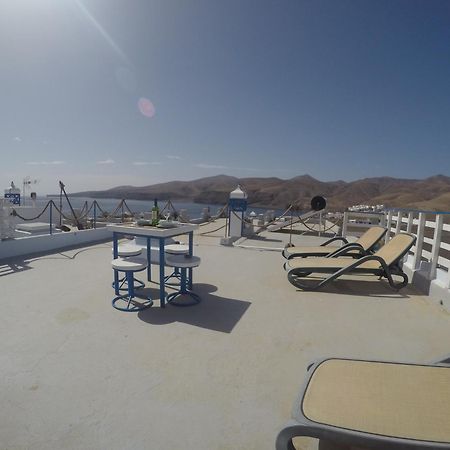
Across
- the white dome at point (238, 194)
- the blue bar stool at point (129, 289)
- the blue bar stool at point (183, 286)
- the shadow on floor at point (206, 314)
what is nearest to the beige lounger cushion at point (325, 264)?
the shadow on floor at point (206, 314)

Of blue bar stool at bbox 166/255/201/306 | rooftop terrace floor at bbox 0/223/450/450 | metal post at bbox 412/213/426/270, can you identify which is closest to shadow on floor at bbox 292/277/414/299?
rooftop terrace floor at bbox 0/223/450/450

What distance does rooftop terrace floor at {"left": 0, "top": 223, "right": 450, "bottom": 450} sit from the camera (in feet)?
6.07

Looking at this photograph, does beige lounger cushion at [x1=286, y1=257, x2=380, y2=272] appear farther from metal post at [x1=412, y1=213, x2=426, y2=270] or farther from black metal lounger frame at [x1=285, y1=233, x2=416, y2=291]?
metal post at [x1=412, y1=213, x2=426, y2=270]

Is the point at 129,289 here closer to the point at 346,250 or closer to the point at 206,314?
the point at 206,314

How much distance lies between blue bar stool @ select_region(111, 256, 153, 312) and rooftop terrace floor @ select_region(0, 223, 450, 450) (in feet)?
0.48

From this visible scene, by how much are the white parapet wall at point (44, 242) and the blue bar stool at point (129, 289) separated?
9.08 feet

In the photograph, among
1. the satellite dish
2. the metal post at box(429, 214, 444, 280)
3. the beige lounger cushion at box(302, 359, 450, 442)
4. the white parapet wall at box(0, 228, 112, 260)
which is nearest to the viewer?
the beige lounger cushion at box(302, 359, 450, 442)

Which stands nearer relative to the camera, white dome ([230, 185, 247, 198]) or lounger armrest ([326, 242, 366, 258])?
lounger armrest ([326, 242, 366, 258])

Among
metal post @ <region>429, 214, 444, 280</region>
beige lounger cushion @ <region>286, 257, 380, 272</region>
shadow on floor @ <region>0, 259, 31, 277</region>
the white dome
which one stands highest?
the white dome

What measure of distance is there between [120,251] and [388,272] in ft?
13.1

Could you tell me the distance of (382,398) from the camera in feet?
5.12

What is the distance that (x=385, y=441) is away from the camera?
1280mm

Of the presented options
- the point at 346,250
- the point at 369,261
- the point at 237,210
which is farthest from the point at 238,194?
the point at 369,261

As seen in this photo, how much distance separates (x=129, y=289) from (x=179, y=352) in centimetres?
141
